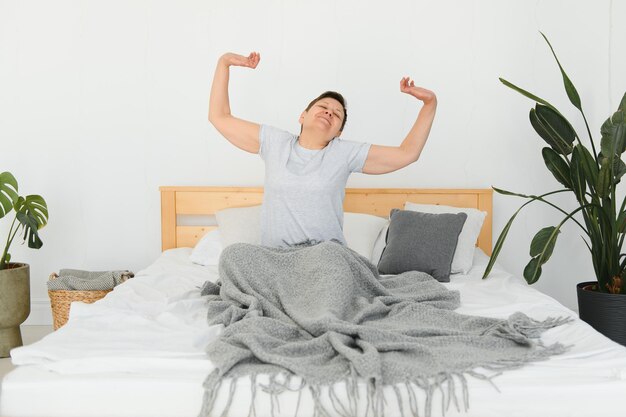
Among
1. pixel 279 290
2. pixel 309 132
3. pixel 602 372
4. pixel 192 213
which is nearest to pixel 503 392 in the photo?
pixel 602 372

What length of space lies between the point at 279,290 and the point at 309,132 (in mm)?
803

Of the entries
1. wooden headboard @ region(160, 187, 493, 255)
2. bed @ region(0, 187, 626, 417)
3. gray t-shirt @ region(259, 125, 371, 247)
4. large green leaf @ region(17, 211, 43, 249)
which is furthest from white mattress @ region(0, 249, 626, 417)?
wooden headboard @ region(160, 187, 493, 255)

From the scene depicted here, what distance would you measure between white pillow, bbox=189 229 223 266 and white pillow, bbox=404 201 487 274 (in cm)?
94

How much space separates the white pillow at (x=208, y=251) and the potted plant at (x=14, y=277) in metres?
0.75

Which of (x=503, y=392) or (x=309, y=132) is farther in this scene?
(x=309, y=132)

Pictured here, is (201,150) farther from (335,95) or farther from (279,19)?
(335,95)

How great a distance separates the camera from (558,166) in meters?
3.16

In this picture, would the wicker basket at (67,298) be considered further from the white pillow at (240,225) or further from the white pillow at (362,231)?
the white pillow at (362,231)

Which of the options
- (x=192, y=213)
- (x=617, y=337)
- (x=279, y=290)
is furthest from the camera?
(x=192, y=213)

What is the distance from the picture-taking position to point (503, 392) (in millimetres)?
1616

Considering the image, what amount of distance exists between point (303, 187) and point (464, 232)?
0.98m

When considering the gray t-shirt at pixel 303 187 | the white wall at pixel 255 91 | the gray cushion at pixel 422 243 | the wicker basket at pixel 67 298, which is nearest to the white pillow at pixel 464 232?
the gray cushion at pixel 422 243

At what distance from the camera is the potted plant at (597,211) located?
2918 mm

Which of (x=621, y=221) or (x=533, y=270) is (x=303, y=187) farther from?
(x=621, y=221)
